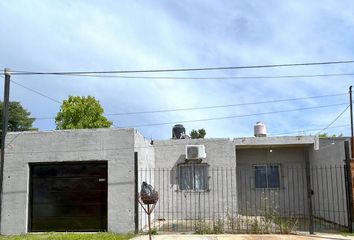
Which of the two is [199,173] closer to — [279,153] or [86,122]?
[279,153]

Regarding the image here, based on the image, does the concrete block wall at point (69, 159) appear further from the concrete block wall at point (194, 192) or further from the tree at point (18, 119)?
the tree at point (18, 119)

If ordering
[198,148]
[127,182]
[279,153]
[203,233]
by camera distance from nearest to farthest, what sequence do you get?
[203,233]
[127,182]
[198,148]
[279,153]

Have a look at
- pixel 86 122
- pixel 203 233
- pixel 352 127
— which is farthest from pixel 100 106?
pixel 203 233

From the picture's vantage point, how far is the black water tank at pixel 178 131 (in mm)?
20766

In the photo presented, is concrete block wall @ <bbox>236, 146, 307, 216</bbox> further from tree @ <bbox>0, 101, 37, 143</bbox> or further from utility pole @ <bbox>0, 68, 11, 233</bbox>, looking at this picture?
tree @ <bbox>0, 101, 37, 143</bbox>

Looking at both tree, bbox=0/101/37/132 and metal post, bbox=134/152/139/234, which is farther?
tree, bbox=0/101/37/132

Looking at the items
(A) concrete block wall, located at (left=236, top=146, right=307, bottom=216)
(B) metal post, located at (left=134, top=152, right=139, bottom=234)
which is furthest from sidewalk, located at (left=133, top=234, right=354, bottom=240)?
(A) concrete block wall, located at (left=236, top=146, right=307, bottom=216)

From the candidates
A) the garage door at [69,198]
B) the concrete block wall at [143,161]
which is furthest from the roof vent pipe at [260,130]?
the garage door at [69,198]

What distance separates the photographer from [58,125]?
1208 inches

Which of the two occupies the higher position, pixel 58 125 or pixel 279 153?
pixel 58 125

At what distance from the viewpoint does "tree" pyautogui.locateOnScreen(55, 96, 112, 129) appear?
29.8 m

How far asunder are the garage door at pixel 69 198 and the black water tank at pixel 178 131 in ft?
22.5

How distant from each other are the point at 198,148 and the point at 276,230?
598 centimetres

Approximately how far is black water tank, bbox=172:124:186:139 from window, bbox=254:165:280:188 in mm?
3758
